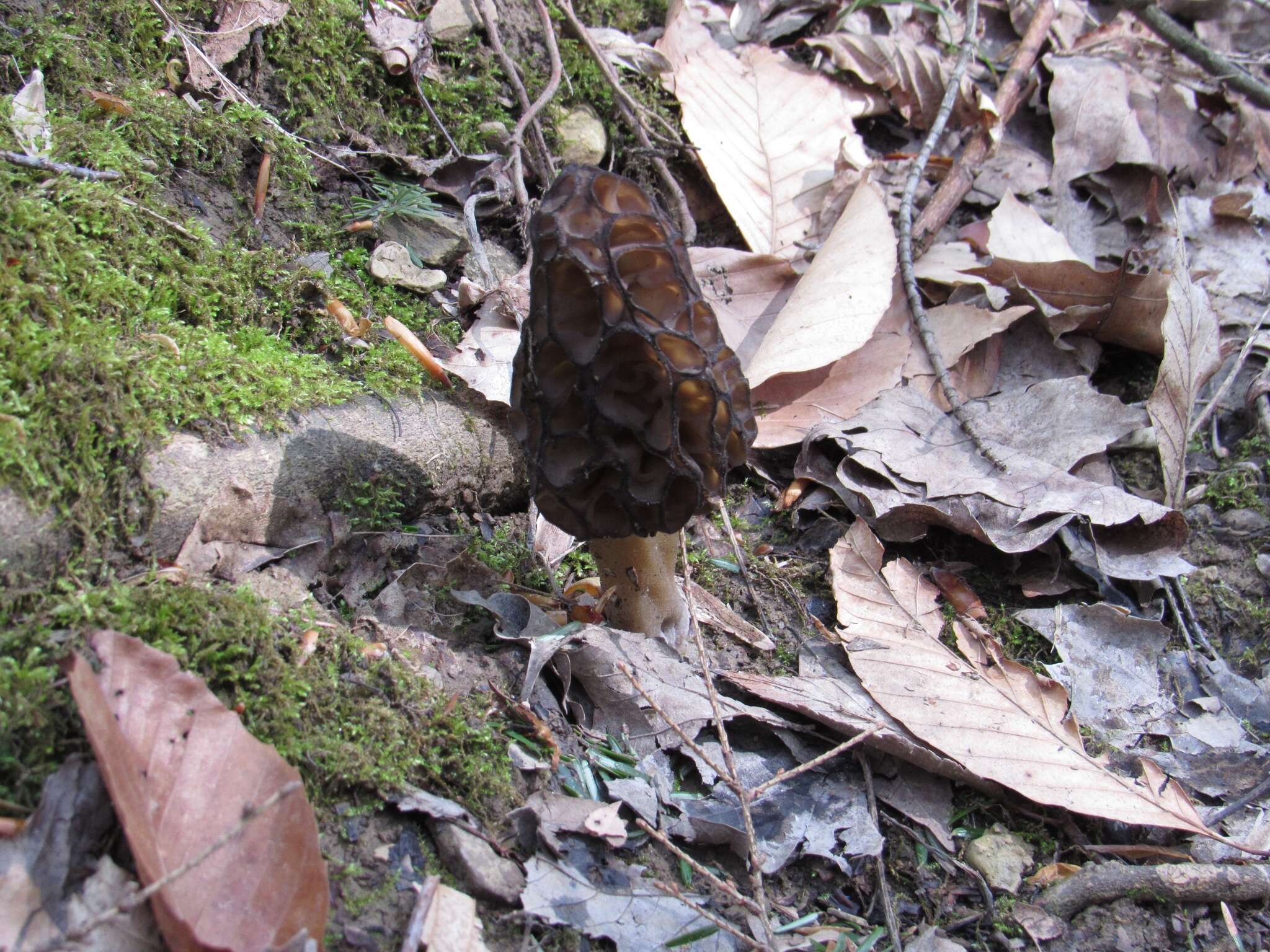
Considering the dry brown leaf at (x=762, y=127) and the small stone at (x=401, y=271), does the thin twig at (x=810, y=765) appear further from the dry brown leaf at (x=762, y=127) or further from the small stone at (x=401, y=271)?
the dry brown leaf at (x=762, y=127)

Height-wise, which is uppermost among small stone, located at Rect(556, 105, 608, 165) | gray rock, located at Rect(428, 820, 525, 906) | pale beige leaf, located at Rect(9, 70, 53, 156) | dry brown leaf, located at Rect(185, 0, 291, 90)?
dry brown leaf, located at Rect(185, 0, 291, 90)

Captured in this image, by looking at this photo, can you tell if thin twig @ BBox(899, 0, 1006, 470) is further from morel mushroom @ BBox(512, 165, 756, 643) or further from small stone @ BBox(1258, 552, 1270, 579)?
morel mushroom @ BBox(512, 165, 756, 643)

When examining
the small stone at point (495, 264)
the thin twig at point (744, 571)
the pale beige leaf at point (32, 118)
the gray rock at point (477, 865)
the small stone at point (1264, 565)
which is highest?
the pale beige leaf at point (32, 118)

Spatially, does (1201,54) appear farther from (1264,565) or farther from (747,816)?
(747,816)

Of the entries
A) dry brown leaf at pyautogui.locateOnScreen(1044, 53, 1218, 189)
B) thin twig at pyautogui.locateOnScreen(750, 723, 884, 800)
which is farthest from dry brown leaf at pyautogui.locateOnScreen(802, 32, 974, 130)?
thin twig at pyautogui.locateOnScreen(750, 723, 884, 800)

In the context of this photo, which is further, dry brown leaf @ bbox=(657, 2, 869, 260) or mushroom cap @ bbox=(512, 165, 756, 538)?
dry brown leaf @ bbox=(657, 2, 869, 260)

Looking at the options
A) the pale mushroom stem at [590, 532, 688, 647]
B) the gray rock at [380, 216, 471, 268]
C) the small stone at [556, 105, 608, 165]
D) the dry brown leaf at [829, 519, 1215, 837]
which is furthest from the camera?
the small stone at [556, 105, 608, 165]

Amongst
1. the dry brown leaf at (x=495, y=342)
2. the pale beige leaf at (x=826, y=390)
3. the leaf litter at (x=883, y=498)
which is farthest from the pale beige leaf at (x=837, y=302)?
the dry brown leaf at (x=495, y=342)

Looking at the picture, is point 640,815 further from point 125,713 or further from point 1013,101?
point 1013,101
